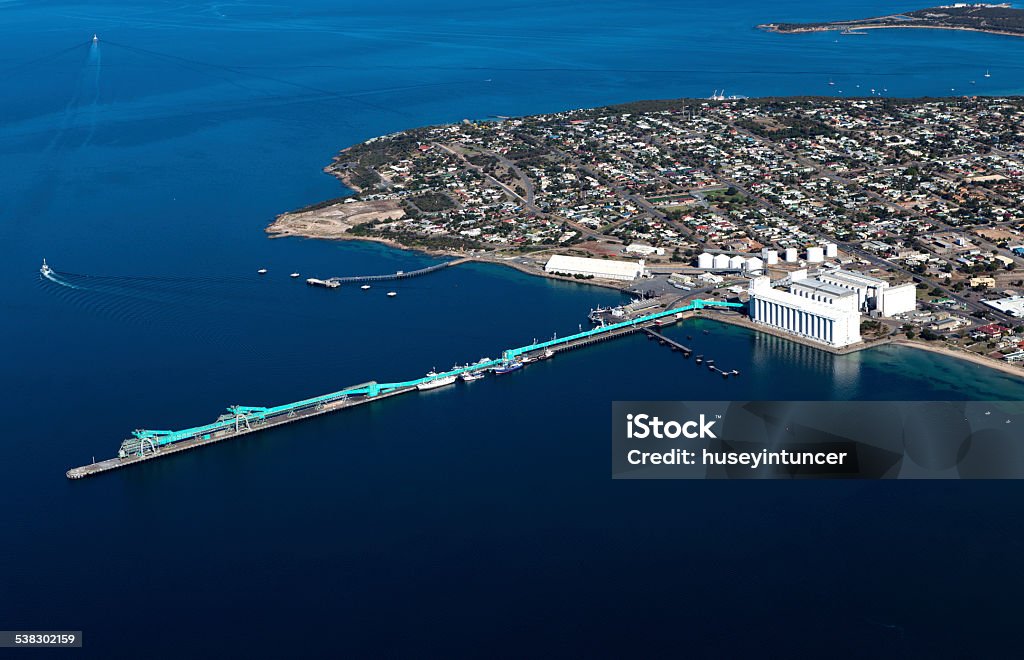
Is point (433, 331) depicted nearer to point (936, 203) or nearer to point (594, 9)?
point (936, 203)

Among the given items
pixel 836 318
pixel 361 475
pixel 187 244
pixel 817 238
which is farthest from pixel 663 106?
pixel 361 475

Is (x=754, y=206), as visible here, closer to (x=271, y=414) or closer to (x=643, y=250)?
(x=643, y=250)

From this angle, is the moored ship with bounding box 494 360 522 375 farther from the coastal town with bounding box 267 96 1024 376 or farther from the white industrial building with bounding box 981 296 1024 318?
the white industrial building with bounding box 981 296 1024 318

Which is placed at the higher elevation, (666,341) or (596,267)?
(596,267)

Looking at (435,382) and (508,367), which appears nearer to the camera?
(435,382)

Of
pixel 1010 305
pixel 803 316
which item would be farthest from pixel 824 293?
pixel 1010 305

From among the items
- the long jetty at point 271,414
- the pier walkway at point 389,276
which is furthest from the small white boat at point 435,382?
the pier walkway at point 389,276
